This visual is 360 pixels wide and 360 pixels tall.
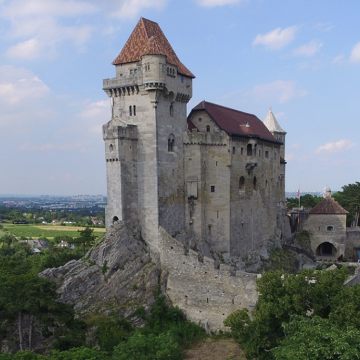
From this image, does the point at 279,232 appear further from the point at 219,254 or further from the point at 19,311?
the point at 19,311

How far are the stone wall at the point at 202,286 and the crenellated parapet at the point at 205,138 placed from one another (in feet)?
36.3

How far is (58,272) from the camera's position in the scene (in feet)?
145

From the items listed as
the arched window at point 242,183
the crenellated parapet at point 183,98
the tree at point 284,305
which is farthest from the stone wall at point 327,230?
the tree at point 284,305

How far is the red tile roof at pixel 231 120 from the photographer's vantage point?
174 feet

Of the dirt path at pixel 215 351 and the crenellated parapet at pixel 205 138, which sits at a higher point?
the crenellated parapet at pixel 205 138

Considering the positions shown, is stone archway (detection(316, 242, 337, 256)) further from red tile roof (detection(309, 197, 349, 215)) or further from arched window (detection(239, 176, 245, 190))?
arched window (detection(239, 176, 245, 190))

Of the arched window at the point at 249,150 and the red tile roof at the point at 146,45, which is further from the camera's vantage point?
the arched window at the point at 249,150

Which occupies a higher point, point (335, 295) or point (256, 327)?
point (335, 295)

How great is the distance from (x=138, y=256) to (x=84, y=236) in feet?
50.5

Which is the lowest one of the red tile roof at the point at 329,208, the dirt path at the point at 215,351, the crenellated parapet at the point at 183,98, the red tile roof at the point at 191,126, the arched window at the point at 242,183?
the dirt path at the point at 215,351

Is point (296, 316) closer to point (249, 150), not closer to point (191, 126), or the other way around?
point (191, 126)

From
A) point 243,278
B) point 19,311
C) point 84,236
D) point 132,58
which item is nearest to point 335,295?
point 243,278

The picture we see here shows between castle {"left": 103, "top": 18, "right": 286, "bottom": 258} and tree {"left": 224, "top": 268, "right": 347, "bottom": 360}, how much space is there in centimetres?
1694

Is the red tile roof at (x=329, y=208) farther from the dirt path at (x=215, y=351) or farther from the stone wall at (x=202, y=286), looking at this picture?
the dirt path at (x=215, y=351)
